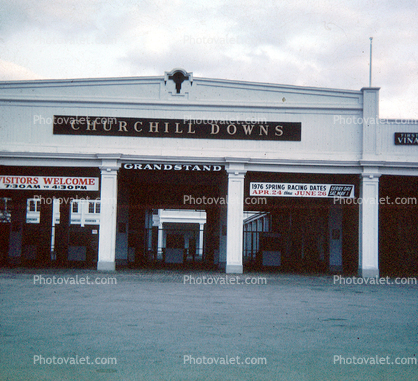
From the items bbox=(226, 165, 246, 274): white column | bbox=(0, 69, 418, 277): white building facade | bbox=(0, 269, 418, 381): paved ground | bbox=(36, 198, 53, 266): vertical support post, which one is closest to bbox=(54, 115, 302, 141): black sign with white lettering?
bbox=(0, 69, 418, 277): white building facade

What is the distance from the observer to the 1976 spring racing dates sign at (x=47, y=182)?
19.5 m

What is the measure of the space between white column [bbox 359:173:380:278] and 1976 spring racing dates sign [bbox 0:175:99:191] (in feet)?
33.1

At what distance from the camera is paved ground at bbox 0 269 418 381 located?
228 inches

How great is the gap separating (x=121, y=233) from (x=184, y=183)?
3853 mm

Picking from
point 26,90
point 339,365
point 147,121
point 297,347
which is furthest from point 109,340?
point 26,90

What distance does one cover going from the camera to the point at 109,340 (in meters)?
7.21

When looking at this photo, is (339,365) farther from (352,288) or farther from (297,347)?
(352,288)

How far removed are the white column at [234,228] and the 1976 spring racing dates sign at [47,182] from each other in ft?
16.7

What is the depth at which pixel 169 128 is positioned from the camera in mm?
20047

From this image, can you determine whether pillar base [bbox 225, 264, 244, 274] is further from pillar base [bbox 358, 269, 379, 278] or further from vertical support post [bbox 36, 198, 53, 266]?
vertical support post [bbox 36, 198, 53, 266]

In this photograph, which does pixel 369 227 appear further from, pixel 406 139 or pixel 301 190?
pixel 406 139

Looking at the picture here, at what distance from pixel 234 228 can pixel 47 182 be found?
282 inches

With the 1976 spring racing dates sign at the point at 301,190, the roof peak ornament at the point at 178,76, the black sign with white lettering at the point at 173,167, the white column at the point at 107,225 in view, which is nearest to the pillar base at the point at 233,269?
the 1976 spring racing dates sign at the point at 301,190

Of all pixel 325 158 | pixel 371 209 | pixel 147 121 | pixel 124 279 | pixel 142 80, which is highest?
pixel 142 80
